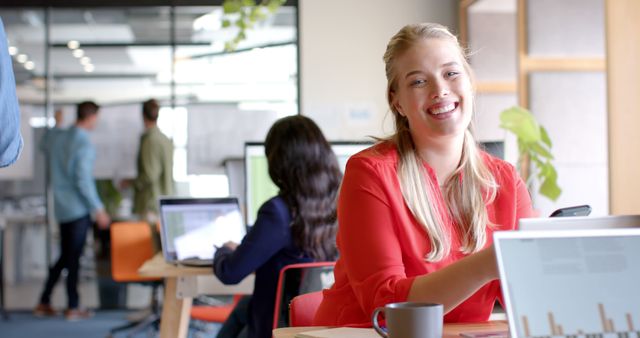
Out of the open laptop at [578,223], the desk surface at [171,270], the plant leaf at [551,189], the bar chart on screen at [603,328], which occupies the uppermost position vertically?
the open laptop at [578,223]

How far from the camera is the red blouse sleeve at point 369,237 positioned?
2004 mm

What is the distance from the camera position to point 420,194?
2.17m

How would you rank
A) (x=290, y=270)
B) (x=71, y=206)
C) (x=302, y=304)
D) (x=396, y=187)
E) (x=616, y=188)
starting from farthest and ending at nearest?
(x=71, y=206) < (x=616, y=188) < (x=290, y=270) < (x=302, y=304) < (x=396, y=187)

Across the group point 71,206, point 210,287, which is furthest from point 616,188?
point 71,206

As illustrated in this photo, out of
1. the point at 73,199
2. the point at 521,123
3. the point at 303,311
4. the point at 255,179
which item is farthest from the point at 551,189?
the point at 73,199

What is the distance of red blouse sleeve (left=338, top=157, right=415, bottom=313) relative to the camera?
2.00m

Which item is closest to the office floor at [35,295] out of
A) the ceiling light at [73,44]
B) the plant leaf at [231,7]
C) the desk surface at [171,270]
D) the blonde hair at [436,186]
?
the ceiling light at [73,44]

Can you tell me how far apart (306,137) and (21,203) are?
554 centimetres

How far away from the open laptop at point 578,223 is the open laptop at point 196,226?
285cm

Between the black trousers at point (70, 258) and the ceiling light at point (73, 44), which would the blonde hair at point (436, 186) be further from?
the ceiling light at point (73, 44)

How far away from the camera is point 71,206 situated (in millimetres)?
7926

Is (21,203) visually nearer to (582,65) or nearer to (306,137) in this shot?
(582,65)

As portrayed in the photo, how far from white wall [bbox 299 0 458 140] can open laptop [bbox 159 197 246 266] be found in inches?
153

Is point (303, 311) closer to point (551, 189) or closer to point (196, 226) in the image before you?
point (196, 226)
